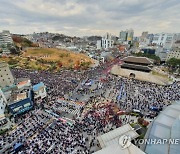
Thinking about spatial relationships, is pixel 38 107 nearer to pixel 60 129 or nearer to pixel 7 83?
pixel 60 129

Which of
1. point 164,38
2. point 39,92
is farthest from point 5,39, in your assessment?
point 164,38

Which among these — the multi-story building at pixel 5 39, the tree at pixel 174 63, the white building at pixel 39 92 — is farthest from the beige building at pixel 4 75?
the tree at pixel 174 63

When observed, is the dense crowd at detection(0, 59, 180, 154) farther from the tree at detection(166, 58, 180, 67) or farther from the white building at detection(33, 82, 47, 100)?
the tree at detection(166, 58, 180, 67)

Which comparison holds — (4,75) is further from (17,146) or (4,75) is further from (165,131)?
(165,131)

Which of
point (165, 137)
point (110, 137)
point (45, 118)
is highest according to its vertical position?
point (165, 137)

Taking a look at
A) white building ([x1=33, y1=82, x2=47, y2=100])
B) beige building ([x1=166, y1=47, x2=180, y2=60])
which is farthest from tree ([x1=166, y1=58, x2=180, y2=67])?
white building ([x1=33, y1=82, x2=47, y2=100])

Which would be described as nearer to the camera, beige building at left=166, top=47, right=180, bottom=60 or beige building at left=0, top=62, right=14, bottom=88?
beige building at left=0, top=62, right=14, bottom=88

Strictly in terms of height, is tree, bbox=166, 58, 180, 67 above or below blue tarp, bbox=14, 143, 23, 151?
above

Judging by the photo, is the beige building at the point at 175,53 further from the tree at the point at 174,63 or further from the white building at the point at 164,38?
the white building at the point at 164,38

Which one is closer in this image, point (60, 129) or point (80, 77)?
point (60, 129)

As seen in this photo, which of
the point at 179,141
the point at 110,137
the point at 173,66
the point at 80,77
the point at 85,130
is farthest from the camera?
the point at 173,66

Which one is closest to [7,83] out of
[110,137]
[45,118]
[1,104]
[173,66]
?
[1,104]
